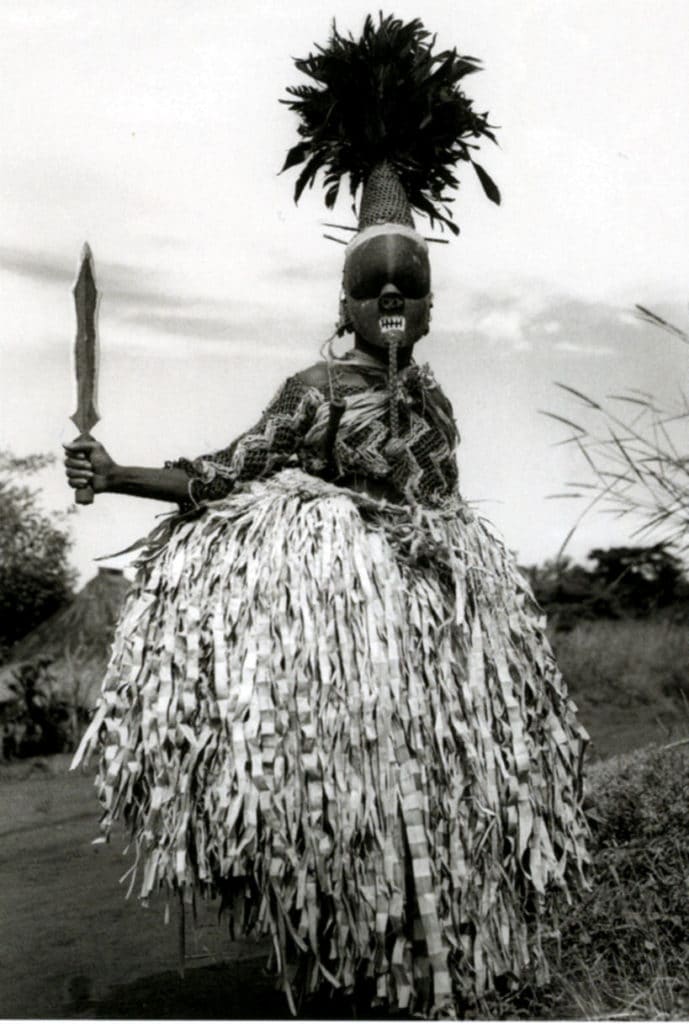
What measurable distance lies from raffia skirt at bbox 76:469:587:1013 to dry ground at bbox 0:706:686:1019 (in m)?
0.64

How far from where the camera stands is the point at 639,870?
4.41 meters

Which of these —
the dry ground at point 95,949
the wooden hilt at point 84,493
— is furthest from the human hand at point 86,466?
the dry ground at point 95,949

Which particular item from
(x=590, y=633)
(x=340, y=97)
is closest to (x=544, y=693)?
(x=340, y=97)

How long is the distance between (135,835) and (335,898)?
0.64 metres

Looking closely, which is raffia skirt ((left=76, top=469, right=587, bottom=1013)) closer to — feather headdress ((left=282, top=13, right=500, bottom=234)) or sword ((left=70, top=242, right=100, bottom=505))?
sword ((left=70, top=242, right=100, bottom=505))

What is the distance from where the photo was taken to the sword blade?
356 centimetres

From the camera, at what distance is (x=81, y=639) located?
1181 cm

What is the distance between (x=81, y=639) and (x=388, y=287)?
8.65 metres

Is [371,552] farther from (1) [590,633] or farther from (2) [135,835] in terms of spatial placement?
(1) [590,633]

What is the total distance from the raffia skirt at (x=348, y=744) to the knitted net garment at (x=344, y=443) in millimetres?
148

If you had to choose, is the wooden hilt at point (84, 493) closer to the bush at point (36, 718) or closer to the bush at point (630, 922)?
the bush at point (630, 922)

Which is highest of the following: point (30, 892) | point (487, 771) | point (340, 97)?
point (340, 97)

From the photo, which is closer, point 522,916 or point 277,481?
point 522,916

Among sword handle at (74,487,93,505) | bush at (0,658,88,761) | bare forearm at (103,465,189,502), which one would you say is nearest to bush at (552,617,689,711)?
bush at (0,658,88,761)
